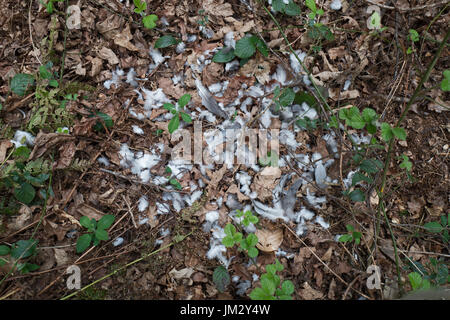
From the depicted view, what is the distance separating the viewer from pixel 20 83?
2053mm

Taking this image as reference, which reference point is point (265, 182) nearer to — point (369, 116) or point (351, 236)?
point (351, 236)

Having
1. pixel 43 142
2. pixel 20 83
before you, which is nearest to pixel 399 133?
pixel 43 142

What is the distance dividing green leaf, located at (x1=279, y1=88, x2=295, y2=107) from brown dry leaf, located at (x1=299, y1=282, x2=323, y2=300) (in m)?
1.20

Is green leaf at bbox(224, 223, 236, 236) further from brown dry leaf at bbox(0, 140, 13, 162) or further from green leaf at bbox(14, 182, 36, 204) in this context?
brown dry leaf at bbox(0, 140, 13, 162)

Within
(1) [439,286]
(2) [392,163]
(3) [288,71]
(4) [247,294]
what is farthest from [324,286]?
(3) [288,71]

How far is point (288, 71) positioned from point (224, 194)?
39.9 inches

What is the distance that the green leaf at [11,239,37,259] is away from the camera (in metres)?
1.78

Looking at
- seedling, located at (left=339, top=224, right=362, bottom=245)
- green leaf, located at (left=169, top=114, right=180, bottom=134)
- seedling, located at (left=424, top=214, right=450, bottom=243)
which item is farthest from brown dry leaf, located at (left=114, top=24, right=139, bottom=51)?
seedling, located at (left=424, top=214, right=450, bottom=243)

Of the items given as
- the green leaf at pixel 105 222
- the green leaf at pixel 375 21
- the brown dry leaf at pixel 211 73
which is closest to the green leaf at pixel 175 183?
the green leaf at pixel 105 222

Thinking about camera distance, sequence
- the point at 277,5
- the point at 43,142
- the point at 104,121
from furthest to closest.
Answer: the point at 277,5, the point at 104,121, the point at 43,142

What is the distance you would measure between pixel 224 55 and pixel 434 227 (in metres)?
1.85

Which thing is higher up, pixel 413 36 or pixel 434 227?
pixel 413 36

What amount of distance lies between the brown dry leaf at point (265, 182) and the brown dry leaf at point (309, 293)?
1.98 ft

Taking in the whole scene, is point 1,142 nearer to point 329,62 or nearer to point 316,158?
point 316,158
